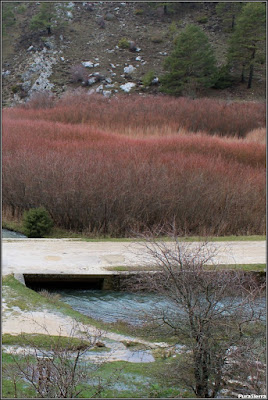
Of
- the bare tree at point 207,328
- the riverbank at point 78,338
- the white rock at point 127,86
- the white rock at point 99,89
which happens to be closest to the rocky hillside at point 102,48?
the white rock at point 127,86

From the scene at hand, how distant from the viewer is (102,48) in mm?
45844

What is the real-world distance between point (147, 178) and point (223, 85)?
26.7m

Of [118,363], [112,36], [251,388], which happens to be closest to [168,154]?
[118,363]

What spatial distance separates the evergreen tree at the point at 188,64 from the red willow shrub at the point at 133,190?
64.1 feet

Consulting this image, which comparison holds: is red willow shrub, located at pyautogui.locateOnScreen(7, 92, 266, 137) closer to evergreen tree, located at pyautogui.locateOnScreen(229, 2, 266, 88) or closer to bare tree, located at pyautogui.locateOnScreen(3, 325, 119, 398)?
evergreen tree, located at pyautogui.locateOnScreen(229, 2, 266, 88)

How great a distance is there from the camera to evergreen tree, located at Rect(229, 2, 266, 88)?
119 ft

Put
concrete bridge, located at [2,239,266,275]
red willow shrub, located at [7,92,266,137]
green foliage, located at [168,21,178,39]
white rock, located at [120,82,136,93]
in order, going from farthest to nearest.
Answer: green foliage, located at [168,21,178,39] → white rock, located at [120,82,136,93] → red willow shrub, located at [7,92,266,137] → concrete bridge, located at [2,239,266,275]

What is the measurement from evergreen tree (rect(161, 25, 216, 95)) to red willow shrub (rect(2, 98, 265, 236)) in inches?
769

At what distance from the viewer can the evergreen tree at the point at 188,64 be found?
3409 cm

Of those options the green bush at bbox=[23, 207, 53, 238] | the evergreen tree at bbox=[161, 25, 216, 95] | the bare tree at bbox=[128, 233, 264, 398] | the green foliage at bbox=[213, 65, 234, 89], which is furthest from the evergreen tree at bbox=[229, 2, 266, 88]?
the bare tree at bbox=[128, 233, 264, 398]

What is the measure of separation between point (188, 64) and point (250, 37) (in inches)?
229

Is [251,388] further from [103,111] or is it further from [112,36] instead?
[112,36]

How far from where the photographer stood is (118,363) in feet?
20.6

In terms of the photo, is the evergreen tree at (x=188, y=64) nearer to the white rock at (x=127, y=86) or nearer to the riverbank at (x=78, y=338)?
the white rock at (x=127, y=86)
